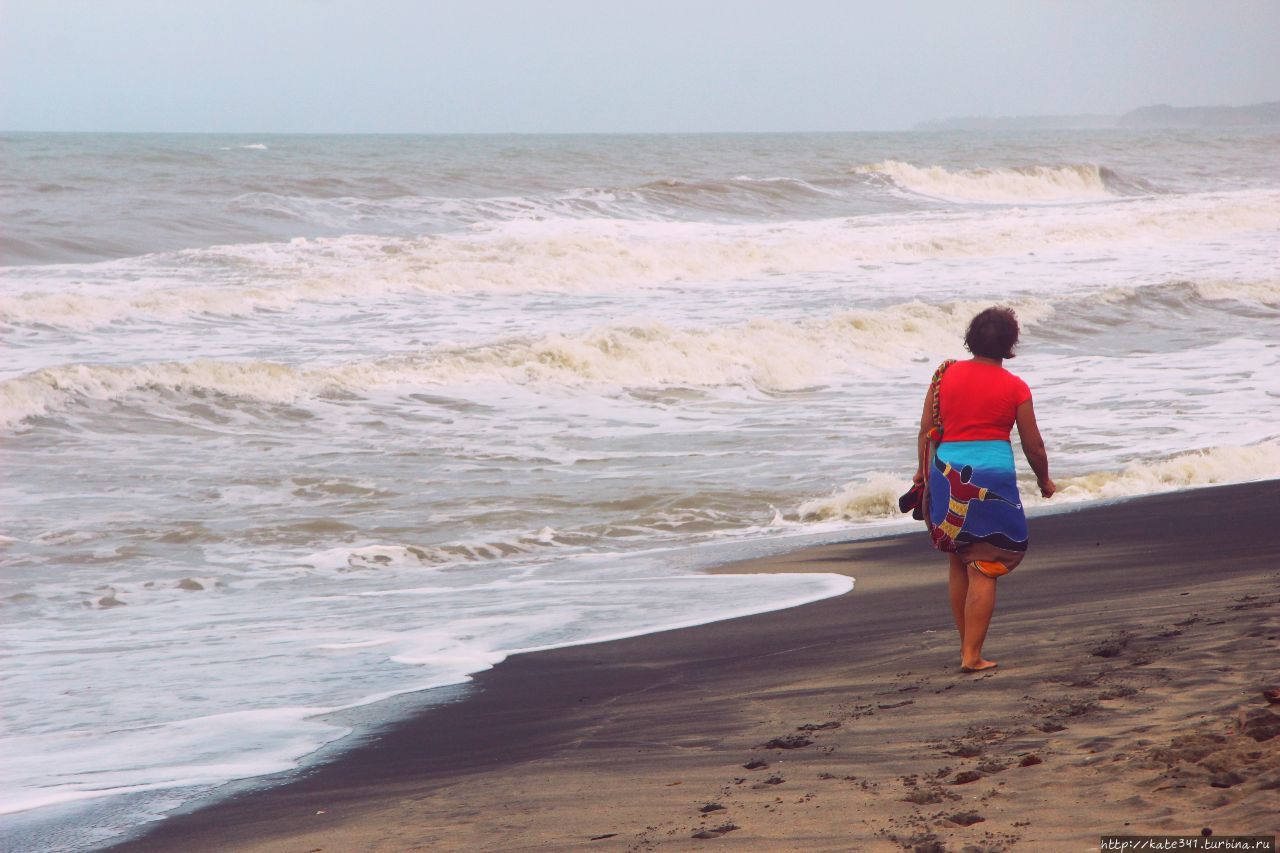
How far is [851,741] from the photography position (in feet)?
13.2

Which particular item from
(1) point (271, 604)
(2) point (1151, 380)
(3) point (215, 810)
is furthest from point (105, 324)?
(3) point (215, 810)

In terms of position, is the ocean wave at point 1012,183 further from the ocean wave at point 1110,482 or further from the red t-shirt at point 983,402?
the red t-shirt at point 983,402

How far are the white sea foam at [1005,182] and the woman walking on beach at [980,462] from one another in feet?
160

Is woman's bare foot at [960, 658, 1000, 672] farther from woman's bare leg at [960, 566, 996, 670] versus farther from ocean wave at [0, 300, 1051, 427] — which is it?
ocean wave at [0, 300, 1051, 427]

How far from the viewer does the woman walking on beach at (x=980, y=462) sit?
4.70 m

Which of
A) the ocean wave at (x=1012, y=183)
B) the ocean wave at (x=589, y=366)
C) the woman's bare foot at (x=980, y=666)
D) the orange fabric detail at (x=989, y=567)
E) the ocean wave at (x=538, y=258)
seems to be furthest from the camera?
the ocean wave at (x=1012, y=183)

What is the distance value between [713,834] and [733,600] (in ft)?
11.9

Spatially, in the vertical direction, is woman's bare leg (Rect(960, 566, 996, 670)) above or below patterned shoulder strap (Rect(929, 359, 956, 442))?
below

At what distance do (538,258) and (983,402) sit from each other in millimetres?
21166

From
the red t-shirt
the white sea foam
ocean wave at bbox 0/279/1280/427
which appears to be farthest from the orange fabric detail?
the white sea foam

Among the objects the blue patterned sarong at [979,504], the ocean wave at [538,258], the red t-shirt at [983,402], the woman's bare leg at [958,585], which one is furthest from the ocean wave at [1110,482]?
the ocean wave at [538,258]

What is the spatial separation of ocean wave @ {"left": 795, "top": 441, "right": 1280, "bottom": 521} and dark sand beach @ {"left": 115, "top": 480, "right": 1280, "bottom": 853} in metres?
3.22

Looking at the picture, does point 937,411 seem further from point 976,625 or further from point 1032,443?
point 976,625

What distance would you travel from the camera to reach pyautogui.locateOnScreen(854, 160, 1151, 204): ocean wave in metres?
53.6
